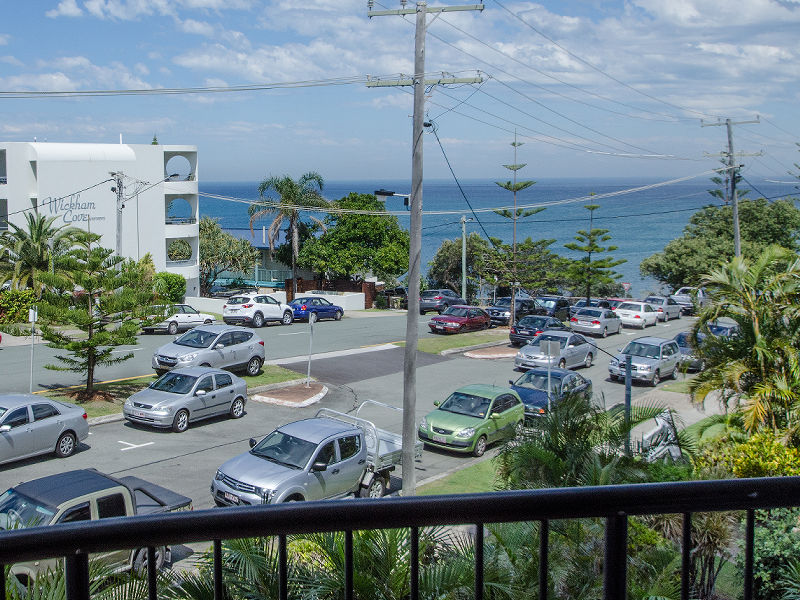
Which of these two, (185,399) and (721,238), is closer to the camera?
(185,399)

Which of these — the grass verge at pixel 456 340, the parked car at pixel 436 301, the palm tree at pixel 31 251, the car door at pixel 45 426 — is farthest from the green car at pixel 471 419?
the parked car at pixel 436 301

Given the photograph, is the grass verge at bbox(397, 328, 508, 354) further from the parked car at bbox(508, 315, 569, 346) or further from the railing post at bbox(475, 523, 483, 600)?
the railing post at bbox(475, 523, 483, 600)

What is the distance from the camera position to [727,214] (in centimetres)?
5528

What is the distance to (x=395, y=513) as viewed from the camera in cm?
201

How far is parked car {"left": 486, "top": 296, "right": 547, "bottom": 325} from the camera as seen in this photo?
40969 millimetres

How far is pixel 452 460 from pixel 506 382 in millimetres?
9072

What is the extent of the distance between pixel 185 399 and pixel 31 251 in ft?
64.0

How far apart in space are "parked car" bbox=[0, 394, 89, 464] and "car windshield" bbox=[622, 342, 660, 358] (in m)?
19.2

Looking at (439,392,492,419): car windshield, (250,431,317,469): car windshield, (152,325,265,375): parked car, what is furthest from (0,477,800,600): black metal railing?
(152,325,265,375): parked car

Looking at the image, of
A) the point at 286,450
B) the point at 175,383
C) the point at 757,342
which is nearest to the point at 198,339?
the point at 175,383

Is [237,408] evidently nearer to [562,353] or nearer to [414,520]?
[562,353]

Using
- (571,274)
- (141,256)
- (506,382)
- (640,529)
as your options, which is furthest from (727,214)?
(640,529)

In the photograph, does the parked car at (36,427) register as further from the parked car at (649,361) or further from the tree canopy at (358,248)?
the tree canopy at (358,248)

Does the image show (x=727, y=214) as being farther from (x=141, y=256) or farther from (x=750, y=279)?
(x=750, y=279)
